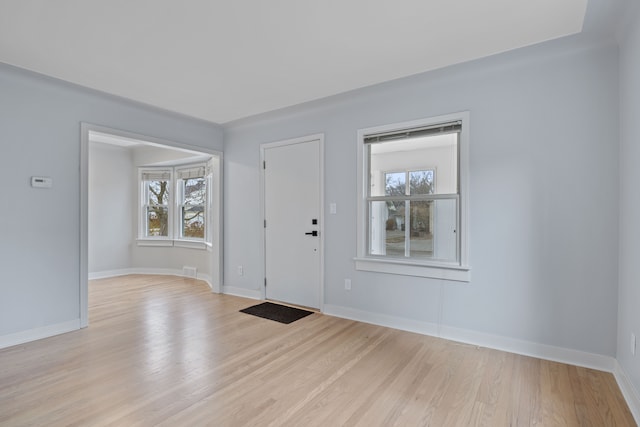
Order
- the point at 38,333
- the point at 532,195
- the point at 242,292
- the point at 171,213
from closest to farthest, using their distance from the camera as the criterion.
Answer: the point at 532,195, the point at 38,333, the point at 242,292, the point at 171,213

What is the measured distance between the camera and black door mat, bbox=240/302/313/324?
11.9 feet

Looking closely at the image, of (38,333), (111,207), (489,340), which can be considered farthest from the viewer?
(111,207)

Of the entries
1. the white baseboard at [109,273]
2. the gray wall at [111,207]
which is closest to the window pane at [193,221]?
the gray wall at [111,207]

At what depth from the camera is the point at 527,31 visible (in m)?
2.25

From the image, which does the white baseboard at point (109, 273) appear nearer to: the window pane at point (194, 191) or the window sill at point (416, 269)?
the window pane at point (194, 191)

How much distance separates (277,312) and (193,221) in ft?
10.7

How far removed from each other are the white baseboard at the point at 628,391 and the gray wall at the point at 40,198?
4581 mm

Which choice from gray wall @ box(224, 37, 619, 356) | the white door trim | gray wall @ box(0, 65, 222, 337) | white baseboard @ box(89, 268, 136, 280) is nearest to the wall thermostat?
gray wall @ box(0, 65, 222, 337)

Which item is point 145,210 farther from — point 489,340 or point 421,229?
point 489,340

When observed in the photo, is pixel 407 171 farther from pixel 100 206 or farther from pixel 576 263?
pixel 100 206

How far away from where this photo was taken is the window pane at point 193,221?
6105 mm

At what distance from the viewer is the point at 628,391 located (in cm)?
200

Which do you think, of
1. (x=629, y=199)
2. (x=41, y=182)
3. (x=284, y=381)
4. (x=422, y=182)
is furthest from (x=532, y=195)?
(x=41, y=182)

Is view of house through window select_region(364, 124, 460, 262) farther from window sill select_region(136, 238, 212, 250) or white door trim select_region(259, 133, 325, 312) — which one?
window sill select_region(136, 238, 212, 250)
